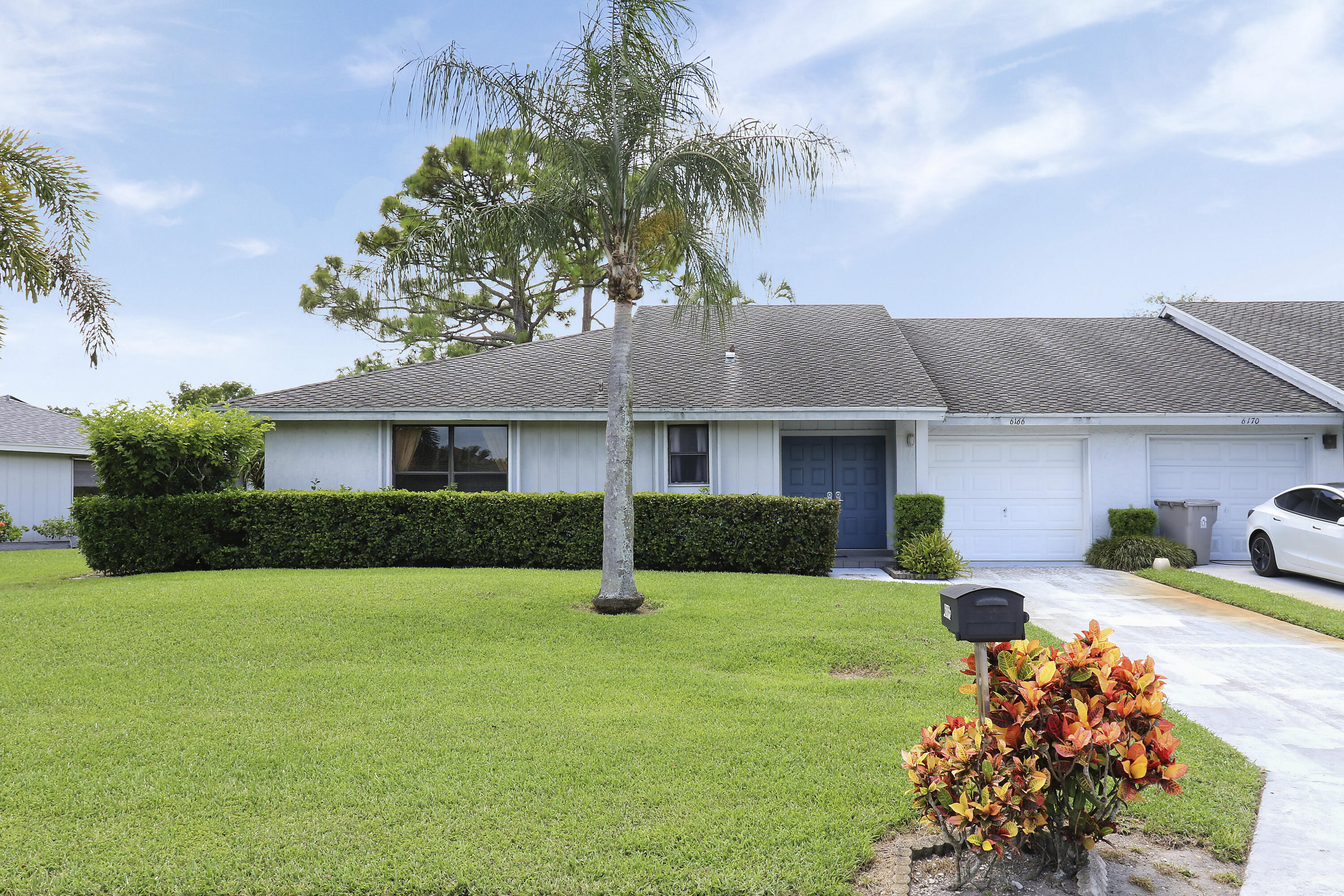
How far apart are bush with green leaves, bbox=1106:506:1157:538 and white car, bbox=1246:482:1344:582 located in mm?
1300

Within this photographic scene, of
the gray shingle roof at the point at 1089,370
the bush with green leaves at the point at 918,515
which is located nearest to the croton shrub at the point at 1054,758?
the bush with green leaves at the point at 918,515

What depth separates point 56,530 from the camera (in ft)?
59.4

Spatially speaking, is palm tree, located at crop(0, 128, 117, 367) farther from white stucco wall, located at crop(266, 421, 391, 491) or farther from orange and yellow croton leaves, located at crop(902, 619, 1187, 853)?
orange and yellow croton leaves, located at crop(902, 619, 1187, 853)

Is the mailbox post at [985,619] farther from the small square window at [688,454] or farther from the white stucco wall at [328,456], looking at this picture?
the white stucco wall at [328,456]

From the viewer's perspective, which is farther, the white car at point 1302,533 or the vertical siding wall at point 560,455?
the vertical siding wall at point 560,455

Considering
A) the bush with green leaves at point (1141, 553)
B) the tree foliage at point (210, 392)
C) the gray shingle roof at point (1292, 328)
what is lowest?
the bush with green leaves at point (1141, 553)

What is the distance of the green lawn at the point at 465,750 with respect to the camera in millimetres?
2984

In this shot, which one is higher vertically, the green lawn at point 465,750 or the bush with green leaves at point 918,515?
the bush with green leaves at point 918,515

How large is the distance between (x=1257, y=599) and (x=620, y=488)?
314 inches

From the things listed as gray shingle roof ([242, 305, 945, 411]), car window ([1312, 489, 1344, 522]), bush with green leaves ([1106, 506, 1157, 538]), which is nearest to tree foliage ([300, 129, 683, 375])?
gray shingle roof ([242, 305, 945, 411])

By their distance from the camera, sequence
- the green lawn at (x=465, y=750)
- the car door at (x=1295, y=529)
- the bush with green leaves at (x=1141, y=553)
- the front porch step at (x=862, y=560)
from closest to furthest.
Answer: the green lawn at (x=465, y=750), the car door at (x=1295, y=529), the bush with green leaves at (x=1141, y=553), the front porch step at (x=862, y=560)

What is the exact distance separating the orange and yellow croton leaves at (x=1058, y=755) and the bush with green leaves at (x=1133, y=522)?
11.0m

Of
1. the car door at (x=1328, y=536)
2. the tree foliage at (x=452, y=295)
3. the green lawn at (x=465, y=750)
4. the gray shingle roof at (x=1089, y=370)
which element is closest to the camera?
the green lawn at (x=465, y=750)

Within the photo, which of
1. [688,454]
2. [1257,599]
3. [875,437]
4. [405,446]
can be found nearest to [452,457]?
[405,446]
